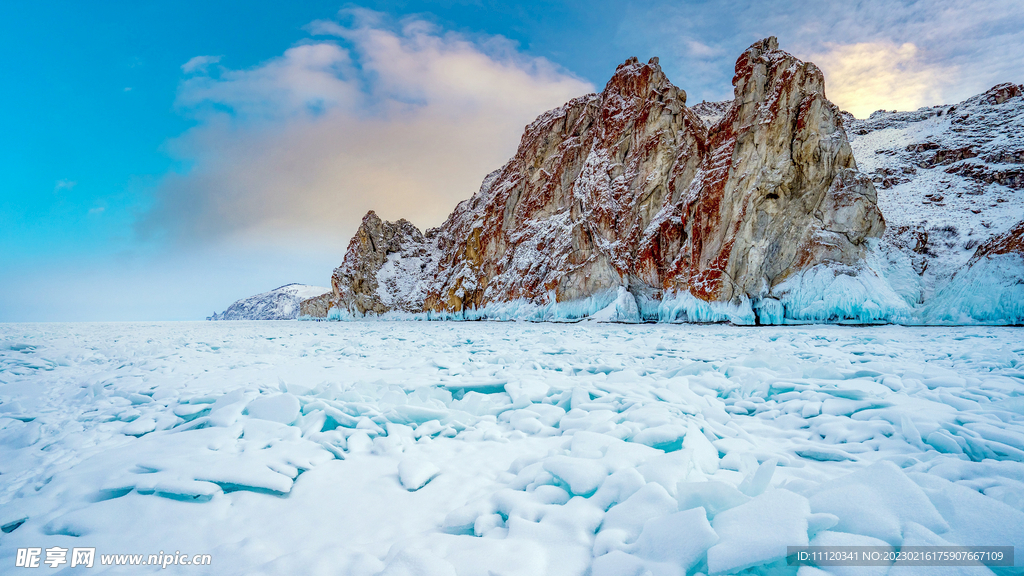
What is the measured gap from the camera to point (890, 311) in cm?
1872

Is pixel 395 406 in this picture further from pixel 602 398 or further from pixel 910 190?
pixel 910 190

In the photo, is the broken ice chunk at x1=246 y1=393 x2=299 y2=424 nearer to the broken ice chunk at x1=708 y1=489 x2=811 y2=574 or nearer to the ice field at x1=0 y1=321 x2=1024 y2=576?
the ice field at x1=0 y1=321 x2=1024 y2=576

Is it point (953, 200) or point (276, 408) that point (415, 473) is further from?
point (953, 200)

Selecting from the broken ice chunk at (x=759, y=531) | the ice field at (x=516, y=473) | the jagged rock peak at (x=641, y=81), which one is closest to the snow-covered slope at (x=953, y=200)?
the jagged rock peak at (x=641, y=81)

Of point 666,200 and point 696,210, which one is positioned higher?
point 666,200

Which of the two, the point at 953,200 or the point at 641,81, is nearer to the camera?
the point at 953,200

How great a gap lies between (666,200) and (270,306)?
119m

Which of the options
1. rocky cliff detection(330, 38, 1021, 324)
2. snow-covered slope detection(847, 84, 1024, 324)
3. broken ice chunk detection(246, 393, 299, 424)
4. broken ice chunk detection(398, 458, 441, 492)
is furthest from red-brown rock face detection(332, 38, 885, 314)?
broken ice chunk detection(246, 393, 299, 424)

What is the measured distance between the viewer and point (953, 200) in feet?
78.4

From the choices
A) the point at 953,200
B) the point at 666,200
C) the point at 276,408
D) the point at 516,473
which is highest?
the point at 666,200

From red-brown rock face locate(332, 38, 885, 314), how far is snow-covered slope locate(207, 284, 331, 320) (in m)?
70.8

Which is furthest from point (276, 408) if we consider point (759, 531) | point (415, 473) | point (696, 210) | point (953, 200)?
point (953, 200)

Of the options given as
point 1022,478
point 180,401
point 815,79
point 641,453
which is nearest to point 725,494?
point 641,453

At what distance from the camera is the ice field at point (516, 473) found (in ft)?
5.12
